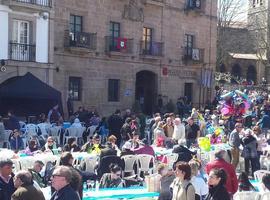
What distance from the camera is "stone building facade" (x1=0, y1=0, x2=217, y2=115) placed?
77.8 ft

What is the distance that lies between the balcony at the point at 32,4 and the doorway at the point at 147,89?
8331 millimetres

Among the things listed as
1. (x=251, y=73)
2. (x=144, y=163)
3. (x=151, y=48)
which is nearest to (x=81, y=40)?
(x=151, y=48)

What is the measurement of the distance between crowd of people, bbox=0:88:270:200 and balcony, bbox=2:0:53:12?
5.01 m

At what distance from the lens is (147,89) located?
102 ft

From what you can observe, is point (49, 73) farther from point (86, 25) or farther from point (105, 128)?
point (105, 128)

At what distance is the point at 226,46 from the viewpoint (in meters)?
51.4

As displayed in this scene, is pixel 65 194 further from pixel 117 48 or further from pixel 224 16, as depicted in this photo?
pixel 224 16

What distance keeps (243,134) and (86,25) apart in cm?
1377

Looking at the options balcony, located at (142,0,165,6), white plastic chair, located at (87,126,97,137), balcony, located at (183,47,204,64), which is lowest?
white plastic chair, located at (87,126,97,137)

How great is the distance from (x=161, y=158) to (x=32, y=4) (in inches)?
473

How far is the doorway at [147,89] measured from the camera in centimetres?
3058

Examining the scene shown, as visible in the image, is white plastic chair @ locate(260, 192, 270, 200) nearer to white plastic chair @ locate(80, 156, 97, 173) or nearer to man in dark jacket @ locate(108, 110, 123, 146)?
white plastic chair @ locate(80, 156, 97, 173)

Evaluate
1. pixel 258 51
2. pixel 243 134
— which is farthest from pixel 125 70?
pixel 258 51

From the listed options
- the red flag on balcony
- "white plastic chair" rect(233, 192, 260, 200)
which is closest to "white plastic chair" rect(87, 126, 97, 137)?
the red flag on balcony
